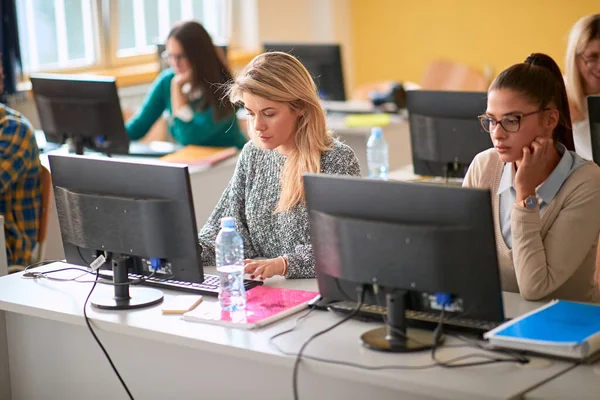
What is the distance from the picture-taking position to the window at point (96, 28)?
5566mm

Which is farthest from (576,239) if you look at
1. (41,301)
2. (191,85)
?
(191,85)

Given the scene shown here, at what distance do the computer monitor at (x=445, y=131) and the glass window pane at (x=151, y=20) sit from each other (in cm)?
314

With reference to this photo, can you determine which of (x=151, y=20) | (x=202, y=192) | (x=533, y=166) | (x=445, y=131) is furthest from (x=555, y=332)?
(x=151, y=20)

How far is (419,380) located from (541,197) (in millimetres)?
718

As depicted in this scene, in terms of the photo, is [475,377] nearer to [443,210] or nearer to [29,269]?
[443,210]

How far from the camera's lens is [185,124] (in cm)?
464

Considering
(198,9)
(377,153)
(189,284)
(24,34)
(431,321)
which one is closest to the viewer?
(431,321)

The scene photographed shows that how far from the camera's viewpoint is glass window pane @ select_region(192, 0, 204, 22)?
22.1 feet

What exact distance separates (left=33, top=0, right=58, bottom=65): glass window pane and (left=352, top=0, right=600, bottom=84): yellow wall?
2.56m

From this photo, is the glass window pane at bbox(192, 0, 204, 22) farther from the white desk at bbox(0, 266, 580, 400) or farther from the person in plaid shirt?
the white desk at bbox(0, 266, 580, 400)

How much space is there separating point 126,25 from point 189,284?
4031mm

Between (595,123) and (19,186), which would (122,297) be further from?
(595,123)

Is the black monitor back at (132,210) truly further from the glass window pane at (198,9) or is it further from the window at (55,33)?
the glass window pane at (198,9)

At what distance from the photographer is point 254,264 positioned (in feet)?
8.38
